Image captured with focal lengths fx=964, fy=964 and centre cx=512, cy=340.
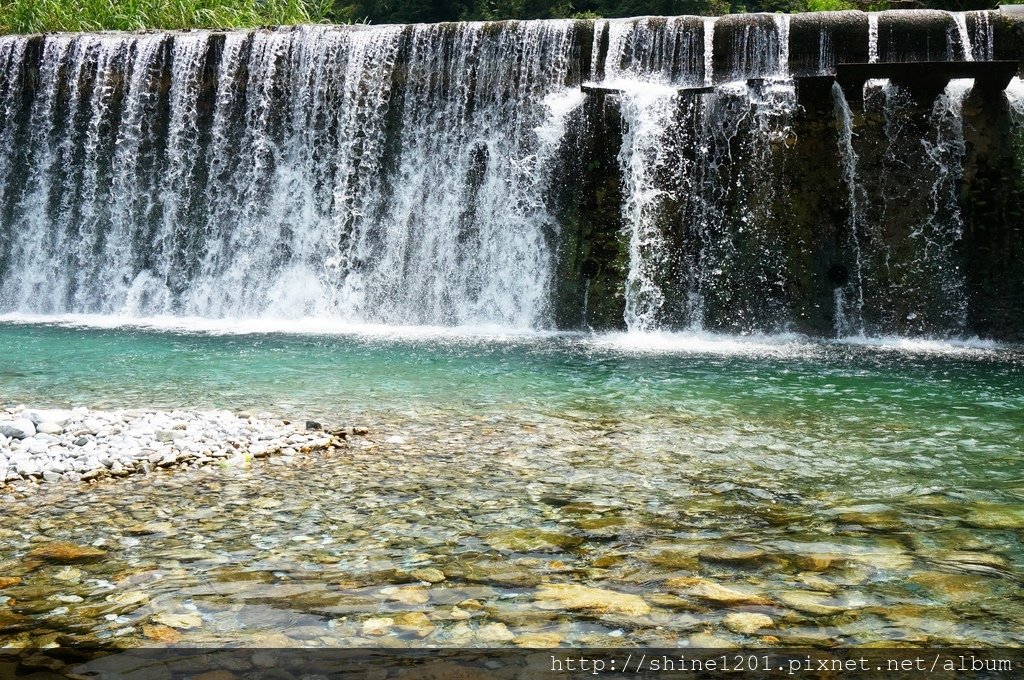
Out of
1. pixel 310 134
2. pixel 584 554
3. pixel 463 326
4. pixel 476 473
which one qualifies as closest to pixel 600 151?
pixel 463 326

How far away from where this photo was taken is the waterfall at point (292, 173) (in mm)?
14352

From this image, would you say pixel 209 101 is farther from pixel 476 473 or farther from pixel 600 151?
pixel 476 473

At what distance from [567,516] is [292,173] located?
475 inches

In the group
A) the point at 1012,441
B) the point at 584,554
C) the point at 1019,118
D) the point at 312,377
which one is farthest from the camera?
the point at 1019,118

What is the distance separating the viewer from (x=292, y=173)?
15180 mm

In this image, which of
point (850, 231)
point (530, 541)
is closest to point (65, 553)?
point (530, 541)

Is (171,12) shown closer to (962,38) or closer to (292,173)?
(292,173)

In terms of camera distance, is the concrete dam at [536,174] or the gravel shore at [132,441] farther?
the concrete dam at [536,174]

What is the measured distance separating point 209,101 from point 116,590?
13.6m

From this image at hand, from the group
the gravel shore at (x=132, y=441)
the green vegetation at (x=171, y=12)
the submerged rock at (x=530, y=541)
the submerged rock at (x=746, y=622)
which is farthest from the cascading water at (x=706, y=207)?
the submerged rock at (x=746, y=622)

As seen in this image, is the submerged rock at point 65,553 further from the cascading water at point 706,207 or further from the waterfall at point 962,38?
the waterfall at point 962,38

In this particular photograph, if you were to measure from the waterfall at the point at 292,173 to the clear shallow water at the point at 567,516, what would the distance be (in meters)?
6.18

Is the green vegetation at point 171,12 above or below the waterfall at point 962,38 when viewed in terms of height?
above

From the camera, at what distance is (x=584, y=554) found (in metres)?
3.63
